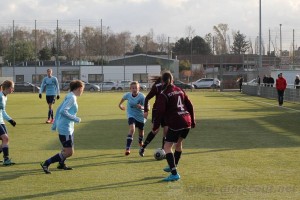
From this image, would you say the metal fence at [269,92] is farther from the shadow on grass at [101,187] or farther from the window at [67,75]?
the shadow on grass at [101,187]

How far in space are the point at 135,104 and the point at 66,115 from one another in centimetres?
253

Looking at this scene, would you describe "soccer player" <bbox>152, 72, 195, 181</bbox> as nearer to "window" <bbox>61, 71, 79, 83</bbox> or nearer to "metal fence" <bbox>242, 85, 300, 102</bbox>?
"metal fence" <bbox>242, 85, 300, 102</bbox>

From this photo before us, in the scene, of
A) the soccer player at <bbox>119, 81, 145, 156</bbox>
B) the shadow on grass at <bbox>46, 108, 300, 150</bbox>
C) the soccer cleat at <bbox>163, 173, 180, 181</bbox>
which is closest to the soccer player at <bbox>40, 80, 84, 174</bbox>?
the soccer cleat at <bbox>163, 173, 180, 181</bbox>

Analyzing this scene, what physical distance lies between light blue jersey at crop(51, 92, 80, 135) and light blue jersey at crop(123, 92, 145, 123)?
2266mm

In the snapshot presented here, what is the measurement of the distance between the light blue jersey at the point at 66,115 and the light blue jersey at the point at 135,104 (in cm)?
227

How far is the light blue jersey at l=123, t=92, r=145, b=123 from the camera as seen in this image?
37.5ft

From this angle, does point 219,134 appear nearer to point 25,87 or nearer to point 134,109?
point 134,109

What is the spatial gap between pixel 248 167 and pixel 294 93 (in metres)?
23.6

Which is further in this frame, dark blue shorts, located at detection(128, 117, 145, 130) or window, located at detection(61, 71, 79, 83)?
window, located at detection(61, 71, 79, 83)

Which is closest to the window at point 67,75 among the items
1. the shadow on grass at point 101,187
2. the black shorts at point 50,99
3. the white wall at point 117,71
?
the white wall at point 117,71

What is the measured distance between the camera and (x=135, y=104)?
450 inches

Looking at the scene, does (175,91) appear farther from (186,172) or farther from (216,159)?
(216,159)

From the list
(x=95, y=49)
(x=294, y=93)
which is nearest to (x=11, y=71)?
(x=95, y=49)

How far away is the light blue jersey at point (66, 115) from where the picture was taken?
9.16m
